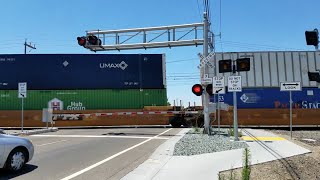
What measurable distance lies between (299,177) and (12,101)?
88.1ft

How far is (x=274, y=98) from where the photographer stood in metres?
27.9

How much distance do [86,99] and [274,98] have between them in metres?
13.5

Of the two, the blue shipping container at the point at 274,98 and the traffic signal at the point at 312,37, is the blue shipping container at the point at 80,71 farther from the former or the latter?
the traffic signal at the point at 312,37

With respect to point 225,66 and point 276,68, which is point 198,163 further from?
point 276,68

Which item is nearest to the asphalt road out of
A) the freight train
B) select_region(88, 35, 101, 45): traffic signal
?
select_region(88, 35, 101, 45): traffic signal

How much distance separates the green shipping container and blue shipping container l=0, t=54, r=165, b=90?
407 mm

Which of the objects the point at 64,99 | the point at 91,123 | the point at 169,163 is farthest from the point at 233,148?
the point at 64,99

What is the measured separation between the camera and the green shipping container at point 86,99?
103 ft

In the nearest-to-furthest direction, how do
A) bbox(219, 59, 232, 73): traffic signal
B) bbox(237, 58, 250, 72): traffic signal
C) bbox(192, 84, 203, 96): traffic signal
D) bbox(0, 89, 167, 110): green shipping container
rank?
bbox(237, 58, 250, 72): traffic signal
bbox(219, 59, 232, 73): traffic signal
bbox(192, 84, 203, 96): traffic signal
bbox(0, 89, 167, 110): green shipping container

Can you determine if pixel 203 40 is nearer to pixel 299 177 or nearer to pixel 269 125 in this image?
pixel 269 125

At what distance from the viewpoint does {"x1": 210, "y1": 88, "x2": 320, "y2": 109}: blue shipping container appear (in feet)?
90.5

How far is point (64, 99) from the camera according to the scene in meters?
31.5

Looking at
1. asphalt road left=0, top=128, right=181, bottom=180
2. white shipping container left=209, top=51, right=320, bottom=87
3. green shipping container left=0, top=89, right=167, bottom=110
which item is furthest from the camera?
green shipping container left=0, top=89, right=167, bottom=110

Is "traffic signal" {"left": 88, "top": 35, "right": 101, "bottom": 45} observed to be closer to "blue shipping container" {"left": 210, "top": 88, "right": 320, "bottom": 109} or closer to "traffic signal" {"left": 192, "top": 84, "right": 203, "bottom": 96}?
"traffic signal" {"left": 192, "top": 84, "right": 203, "bottom": 96}
